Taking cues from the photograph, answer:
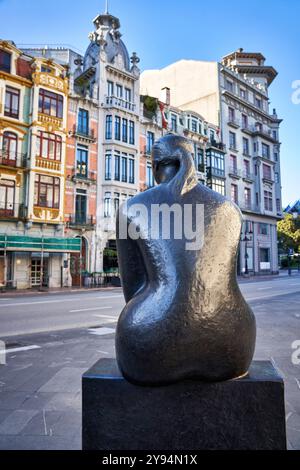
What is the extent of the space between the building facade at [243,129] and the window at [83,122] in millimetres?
15719

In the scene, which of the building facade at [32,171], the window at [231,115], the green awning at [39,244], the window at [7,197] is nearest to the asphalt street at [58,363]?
the green awning at [39,244]

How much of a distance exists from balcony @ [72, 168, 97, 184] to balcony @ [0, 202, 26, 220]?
15.9 feet

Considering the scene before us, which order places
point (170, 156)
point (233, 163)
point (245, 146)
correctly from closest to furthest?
point (170, 156), point (233, 163), point (245, 146)

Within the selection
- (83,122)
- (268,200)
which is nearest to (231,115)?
(268,200)

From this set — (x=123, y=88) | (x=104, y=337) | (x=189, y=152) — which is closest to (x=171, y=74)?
(x=123, y=88)

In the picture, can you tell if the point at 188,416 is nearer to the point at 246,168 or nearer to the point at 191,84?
the point at 246,168

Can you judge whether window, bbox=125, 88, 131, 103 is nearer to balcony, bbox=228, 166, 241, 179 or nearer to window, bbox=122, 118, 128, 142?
window, bbox=122, 118, 128, 142

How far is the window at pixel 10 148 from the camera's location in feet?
73.6

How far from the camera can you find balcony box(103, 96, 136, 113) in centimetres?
2836

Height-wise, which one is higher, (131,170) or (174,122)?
(174,122)

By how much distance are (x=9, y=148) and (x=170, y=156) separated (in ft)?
75.7

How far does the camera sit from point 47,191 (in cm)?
2416

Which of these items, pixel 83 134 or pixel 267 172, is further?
pixel 267 172
